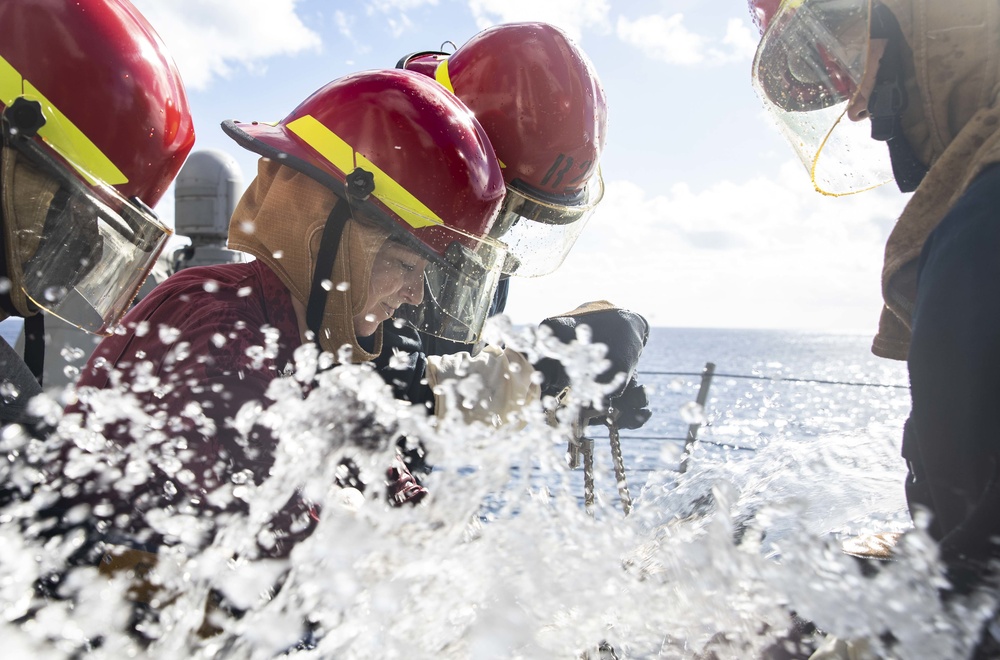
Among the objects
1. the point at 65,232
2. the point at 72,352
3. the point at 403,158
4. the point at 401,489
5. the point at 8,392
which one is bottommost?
the point at 401,489

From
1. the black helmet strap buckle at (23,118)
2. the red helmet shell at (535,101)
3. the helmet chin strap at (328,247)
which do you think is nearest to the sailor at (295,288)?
the helmet chin strap at (328,247)

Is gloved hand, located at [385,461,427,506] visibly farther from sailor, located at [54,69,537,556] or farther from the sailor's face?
the sailor's face

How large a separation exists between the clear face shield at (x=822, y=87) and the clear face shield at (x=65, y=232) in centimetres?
177

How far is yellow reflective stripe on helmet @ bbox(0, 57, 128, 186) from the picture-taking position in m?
1.75

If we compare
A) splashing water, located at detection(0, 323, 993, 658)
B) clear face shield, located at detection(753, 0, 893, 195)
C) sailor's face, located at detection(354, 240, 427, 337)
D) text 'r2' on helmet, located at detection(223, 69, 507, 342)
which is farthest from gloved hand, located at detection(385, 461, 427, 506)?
clear face shield, located at detection(753, 0, 893, 195)

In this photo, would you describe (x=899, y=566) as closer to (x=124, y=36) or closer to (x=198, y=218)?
(x=124, y=36)

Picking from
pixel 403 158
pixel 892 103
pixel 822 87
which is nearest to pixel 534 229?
pixel 403 158

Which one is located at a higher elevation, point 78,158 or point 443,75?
point 78,158

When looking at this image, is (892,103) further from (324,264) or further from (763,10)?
(324,264)

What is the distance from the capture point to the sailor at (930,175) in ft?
3.91

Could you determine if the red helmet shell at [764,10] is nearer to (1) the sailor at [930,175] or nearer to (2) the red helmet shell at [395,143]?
(1) the sailor at [930,175]

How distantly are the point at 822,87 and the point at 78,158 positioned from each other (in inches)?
77.2

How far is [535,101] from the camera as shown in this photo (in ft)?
10.8

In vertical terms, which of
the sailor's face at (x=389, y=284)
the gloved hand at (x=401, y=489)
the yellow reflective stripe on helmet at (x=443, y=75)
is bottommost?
the gloved hand at (x=401, y=489)
